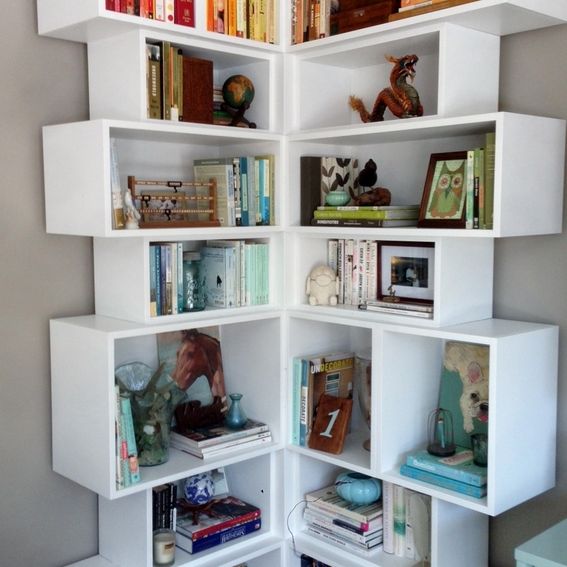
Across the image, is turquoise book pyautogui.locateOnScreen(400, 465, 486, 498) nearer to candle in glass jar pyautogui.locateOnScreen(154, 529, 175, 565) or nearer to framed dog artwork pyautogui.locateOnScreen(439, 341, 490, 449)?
framed dog artwork pyautogui.locateOnScreen(439, 341, 490, 449)

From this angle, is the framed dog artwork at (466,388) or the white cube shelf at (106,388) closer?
the white cube shelf at (106,388)

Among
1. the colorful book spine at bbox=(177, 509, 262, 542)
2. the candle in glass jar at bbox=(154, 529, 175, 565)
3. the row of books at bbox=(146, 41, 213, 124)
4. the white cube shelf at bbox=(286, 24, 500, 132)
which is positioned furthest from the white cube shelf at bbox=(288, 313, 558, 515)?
the row of books at bbox=(146, 41, 213, 124)

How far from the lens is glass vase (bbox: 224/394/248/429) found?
2.47 metres

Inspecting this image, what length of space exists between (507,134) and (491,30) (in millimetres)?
391

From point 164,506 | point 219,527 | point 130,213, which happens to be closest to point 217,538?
point 219,527

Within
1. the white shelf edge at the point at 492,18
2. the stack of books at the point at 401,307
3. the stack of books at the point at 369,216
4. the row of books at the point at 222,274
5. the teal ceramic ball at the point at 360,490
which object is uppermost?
the white shelf edge at the point at 492,18

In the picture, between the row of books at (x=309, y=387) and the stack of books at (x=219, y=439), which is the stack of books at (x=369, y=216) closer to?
the row of books at (x=309, y=387)

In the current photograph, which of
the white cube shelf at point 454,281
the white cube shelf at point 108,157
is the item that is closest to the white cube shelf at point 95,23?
the white cube shelf at point 108,157

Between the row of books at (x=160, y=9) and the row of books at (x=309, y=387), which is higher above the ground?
the row of books at (x=160, y=9)

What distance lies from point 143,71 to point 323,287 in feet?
2.75

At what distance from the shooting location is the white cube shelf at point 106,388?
2029 millimetres

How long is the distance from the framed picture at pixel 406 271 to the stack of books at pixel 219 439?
0.58 metres

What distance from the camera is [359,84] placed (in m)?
2.52

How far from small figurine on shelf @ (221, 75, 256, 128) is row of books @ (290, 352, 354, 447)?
770 mm
